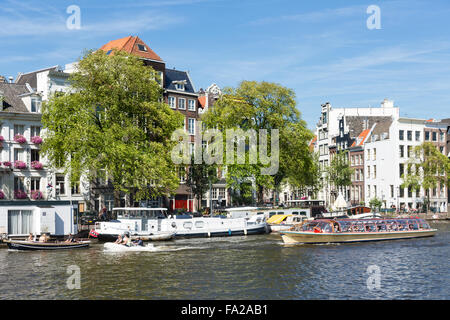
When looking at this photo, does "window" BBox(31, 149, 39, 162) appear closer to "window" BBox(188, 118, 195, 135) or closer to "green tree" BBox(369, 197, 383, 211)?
"window" BBox(188, 118, 195, 135)

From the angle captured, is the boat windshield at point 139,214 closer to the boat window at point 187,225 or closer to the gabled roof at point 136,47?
the boat window at point 187,225

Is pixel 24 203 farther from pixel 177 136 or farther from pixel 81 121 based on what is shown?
pixel 177 136

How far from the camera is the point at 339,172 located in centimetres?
11219

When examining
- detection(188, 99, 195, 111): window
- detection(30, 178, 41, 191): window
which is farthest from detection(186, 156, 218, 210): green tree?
detection(30, 178, 41, 191): window

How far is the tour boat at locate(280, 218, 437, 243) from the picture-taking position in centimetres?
5788

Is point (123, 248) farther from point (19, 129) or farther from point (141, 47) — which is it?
point (141, 47)

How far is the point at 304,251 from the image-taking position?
5269cm

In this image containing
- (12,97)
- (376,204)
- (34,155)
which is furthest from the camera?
(376,204)

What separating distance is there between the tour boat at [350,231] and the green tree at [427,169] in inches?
1569

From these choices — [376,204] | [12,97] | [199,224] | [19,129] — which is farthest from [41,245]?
[376,204]

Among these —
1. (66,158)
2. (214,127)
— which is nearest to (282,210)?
(214,127)

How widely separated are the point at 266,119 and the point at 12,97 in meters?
34.4

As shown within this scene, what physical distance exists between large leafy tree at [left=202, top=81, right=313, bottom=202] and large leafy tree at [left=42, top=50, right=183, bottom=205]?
13389 mm
